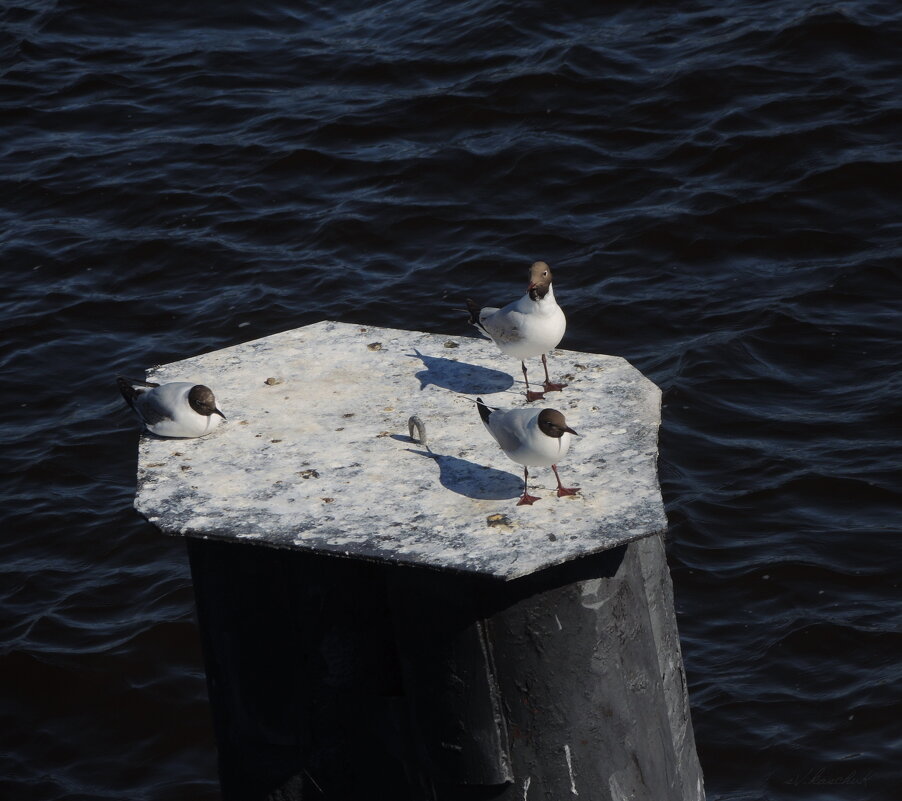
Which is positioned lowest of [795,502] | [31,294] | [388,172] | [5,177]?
[795,502]

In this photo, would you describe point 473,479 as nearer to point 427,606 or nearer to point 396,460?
point 396,460

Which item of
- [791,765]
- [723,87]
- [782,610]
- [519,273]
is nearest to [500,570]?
[791,765]

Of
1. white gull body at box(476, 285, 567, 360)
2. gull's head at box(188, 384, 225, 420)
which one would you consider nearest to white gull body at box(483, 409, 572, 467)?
white gull body at box(476, 285, 567, 360)

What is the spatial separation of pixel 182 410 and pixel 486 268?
6694 millimetres

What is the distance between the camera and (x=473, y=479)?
4.14 metres

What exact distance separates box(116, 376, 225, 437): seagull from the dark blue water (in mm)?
3355

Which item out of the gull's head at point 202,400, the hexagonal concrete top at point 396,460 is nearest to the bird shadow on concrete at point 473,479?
the hexagonal concrete top at point 396,460

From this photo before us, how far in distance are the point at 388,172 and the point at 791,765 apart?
6.90 meters

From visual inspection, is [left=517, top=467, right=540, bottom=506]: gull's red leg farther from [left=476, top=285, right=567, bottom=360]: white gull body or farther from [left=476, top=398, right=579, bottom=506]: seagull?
[left=476, top=285, right=567, bottom=360]: white gull body

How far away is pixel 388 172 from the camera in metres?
12.2

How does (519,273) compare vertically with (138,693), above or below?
above

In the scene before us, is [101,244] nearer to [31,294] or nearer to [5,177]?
[31,294]

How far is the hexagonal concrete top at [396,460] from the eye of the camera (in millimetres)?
3709

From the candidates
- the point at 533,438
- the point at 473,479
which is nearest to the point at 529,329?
the point at 473,479
